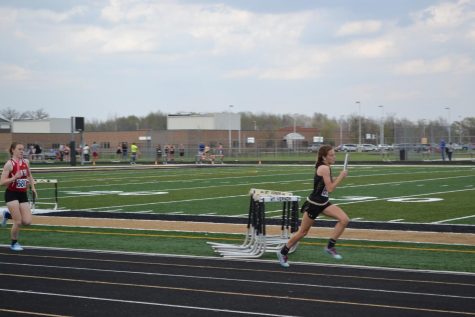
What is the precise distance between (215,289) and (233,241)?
4.55 meters

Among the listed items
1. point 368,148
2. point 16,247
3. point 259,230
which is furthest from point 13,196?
point 368,148

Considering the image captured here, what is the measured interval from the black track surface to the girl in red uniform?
35.6 inches

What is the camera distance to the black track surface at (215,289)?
866 cm

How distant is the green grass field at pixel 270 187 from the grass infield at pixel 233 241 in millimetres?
4059

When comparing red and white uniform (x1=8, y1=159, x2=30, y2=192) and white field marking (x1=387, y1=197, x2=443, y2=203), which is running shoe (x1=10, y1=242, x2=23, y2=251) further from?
white field marking (x1=387, y1=197, x2=443, y2=203)

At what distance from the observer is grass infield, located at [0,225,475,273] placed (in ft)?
39.7

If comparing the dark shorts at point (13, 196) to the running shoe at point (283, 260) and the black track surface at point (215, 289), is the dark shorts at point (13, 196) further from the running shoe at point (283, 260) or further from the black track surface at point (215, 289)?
the running shoe at point (283, 260)

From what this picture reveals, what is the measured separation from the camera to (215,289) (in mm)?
9883

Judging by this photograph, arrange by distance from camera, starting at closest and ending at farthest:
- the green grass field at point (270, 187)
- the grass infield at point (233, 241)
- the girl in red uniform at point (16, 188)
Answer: the grass infield at point (233, 241), the girl in red uniform at point (16, 188), the green grass field at point (270, 187)

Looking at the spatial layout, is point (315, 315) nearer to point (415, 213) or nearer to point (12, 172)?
point (12, 172)

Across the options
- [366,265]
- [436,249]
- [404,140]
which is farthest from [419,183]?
[404,140]

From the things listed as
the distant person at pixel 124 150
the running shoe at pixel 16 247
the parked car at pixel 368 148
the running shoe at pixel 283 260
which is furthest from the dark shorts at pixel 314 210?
the parked car at pixel 368 148

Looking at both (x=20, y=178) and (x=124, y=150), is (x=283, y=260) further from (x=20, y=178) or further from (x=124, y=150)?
(x=124, y=150)

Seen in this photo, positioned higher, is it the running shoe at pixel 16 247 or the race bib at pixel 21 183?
the race bib at pixel 21 183
